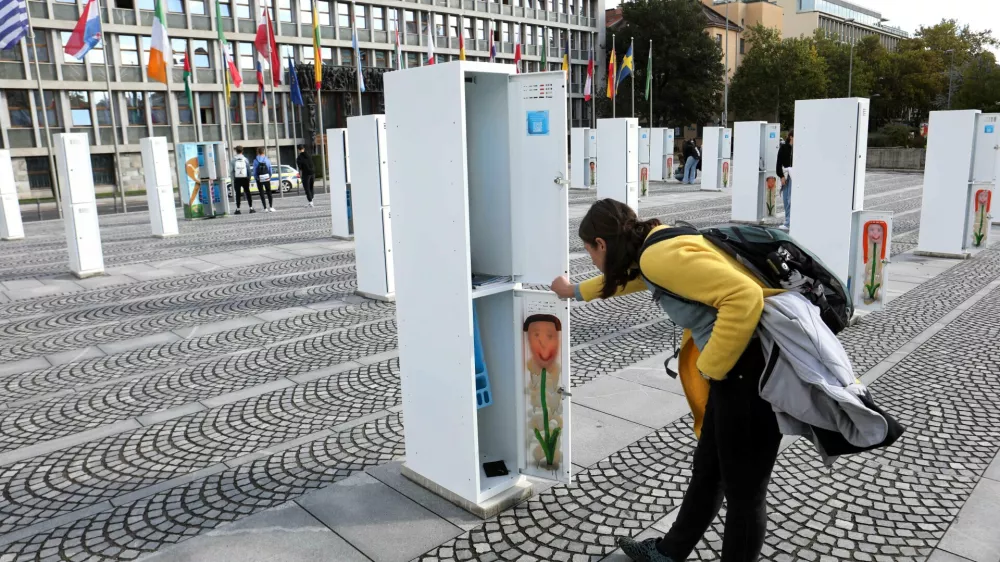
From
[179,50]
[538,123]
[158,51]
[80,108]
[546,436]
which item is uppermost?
[179,50]

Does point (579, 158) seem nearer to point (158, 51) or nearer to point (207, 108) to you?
point (158, 51)

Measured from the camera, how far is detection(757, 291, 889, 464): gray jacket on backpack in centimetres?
256

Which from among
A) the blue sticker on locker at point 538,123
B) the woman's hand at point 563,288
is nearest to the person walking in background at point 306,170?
the blue sticker on locker at point 538,123

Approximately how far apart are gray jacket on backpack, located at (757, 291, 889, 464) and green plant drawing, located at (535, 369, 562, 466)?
156 centimetres

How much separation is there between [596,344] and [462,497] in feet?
11.9

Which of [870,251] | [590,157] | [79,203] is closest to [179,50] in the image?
[590,157]

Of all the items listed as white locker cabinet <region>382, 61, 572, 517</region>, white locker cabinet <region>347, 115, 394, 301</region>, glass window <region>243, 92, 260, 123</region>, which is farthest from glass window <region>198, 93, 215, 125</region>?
white locker cabinet <region>382, 61, 572, 517</region>

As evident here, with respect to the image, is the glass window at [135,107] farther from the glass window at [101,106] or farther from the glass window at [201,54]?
the glass window at [201,54]

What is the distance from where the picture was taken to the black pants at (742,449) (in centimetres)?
275

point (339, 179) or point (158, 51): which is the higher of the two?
point (158, 51)

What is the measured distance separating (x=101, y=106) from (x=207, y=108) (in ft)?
18.2

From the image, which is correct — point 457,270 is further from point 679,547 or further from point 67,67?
point 67,67

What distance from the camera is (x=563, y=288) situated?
3.59 meters

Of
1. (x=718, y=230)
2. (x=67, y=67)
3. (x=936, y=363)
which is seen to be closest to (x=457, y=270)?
(x=718, y=230)
